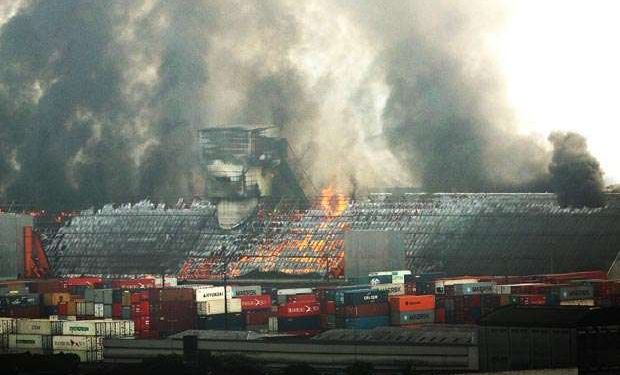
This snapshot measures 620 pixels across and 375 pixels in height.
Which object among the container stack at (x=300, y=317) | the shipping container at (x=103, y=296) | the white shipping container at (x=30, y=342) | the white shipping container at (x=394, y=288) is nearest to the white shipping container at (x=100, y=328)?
the white shipping container at (x=30, y=342)

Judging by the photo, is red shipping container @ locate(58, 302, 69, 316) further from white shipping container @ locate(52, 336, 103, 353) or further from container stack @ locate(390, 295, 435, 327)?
container stack @ locate(390, 295, 435, 327)

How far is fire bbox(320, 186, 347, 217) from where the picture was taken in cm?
12381

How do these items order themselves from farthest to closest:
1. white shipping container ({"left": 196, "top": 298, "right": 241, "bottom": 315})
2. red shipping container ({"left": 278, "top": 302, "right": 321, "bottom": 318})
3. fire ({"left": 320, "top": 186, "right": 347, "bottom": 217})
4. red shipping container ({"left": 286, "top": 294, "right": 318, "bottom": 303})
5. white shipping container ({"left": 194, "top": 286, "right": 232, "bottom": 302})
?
fire ({"left": 320, "top": 186, "right": 347, "bottom": 217}), white shipping container ({"left": 194, "top": 286, "right": 232, "bottom": 302}), white shipping container ({"left": 196, "top": 298, "right": 241, "bottom": 315}), red shipping container ({"left": 286, "top": 294, "right": 318, "bottom": 303}), red shipping container ({"left": 278, "top": 302, "right": 321, "bottom": 318})

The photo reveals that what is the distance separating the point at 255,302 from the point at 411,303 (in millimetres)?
8271

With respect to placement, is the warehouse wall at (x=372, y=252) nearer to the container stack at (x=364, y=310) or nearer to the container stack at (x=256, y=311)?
the container stack at (x=256, y=311)

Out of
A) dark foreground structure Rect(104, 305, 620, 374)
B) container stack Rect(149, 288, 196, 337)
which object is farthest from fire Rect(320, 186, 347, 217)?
dark foreground structure Rect(104, 305, 620, 374)

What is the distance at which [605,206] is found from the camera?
109062 millimetres

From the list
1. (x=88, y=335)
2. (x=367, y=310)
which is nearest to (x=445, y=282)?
(x=367, y=310)

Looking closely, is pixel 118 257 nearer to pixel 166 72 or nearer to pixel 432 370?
pixel 166 72

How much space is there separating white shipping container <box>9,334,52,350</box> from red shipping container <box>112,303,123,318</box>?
5262 mm

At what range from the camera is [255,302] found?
97688 millimetres

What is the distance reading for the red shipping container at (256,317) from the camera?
9581 cm

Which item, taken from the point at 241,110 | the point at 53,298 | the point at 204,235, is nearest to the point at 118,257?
the point at 204,235

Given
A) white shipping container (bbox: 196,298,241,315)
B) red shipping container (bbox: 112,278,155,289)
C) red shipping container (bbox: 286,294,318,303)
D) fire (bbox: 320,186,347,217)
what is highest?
fire (bbox: 320,186,347,217)
